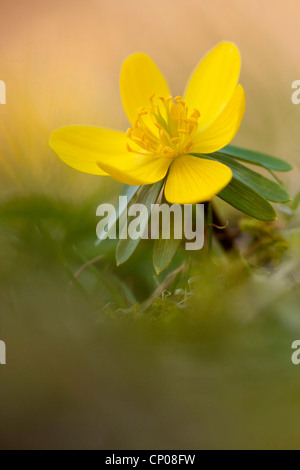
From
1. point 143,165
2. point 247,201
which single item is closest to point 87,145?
point 143,165

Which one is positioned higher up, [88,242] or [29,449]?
[88,242]

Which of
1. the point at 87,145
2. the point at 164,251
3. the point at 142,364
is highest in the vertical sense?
the point at 87,145

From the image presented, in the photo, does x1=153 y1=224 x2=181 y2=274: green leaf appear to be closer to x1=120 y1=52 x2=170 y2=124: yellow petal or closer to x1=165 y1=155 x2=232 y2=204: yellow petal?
x1=165 y1=155 x2=232 y2=204: yellow petal

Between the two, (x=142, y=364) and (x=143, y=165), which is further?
(x=143, y=165)

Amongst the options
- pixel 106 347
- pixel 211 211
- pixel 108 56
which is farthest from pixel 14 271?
pixel 108 56

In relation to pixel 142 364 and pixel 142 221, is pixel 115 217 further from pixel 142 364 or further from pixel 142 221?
pixel 142 364

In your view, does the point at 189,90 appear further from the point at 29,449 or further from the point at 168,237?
the point at 29,449

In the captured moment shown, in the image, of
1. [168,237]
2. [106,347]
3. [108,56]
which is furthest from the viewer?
[108,56]
